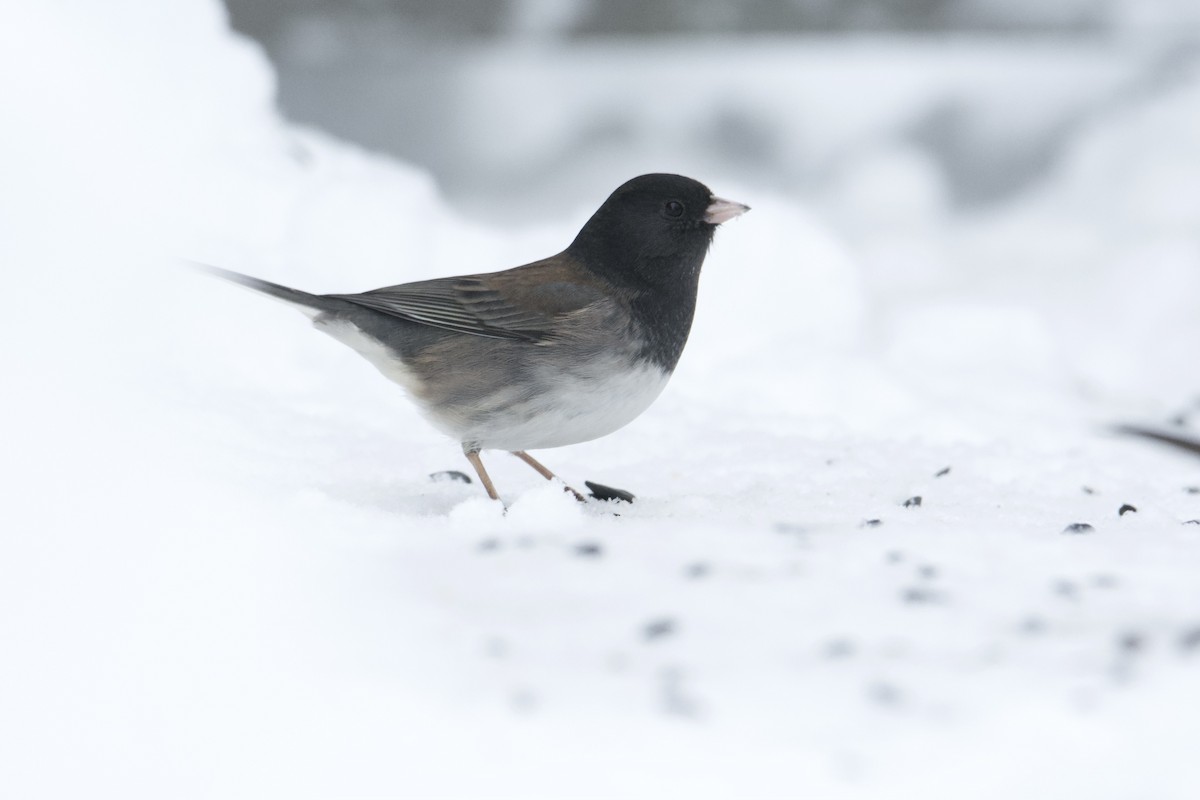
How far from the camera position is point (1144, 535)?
2660mm

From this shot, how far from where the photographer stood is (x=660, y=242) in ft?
9.68

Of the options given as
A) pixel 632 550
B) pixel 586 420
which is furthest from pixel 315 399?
pixel 632 550

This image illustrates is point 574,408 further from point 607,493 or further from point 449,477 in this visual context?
point 449,477

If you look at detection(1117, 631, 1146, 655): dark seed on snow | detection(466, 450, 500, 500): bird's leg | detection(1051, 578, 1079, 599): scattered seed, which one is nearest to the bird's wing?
detection(466, 450, 500, 500): bird's leg

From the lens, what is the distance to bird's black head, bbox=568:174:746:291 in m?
2.94

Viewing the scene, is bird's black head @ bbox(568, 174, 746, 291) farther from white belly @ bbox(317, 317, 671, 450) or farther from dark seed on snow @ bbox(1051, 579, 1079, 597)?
dark seed on snow @ bbox(1051, 579, 1079, 597)

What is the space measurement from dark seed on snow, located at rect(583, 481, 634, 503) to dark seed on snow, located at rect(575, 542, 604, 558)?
22.1 inches

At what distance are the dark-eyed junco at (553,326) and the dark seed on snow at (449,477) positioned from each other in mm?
301

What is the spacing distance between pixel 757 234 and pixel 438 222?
127 cm

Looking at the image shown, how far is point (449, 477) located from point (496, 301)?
542mm

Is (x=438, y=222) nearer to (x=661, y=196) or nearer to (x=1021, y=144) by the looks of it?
(x=661, y=196)

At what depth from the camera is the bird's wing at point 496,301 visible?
2.83 metres

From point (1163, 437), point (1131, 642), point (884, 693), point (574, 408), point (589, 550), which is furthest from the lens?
point (1163, 437)

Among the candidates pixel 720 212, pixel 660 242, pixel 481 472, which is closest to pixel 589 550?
pixel 481 472
